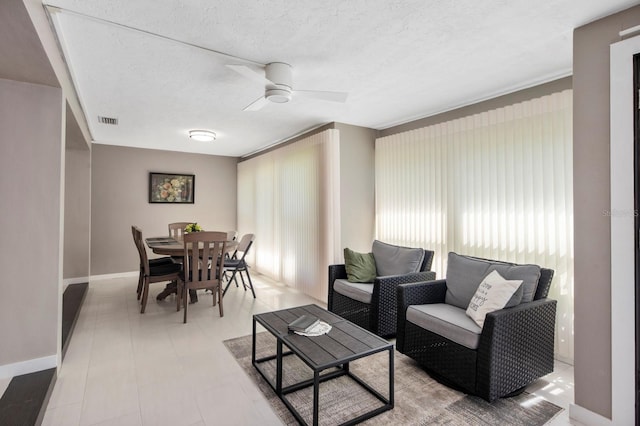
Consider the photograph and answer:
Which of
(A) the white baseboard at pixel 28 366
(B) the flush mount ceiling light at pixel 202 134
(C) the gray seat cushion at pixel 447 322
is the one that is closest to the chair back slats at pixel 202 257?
(A) the white baseboard at pixel 28 366

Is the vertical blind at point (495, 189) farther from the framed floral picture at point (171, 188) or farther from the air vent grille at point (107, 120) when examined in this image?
the framed floral picture at point (171, 188)

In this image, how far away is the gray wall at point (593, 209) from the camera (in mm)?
1863

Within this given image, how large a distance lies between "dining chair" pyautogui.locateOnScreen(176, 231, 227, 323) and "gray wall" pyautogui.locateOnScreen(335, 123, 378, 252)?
62.0 inches

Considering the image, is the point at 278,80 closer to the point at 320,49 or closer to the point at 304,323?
the point at 320,49

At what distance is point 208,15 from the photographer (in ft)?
6.25

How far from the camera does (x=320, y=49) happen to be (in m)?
2.32

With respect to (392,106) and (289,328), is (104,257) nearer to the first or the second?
(289,328)

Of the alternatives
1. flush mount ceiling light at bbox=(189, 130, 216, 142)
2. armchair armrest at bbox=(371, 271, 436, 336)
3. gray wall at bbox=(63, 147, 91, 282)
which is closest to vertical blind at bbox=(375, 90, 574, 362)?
armchair armrest at bbox=(371, 271, 436, 336)

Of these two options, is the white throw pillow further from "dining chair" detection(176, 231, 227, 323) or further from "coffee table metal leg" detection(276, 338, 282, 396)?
"dining chair" detection(176, 231, 227, 323)

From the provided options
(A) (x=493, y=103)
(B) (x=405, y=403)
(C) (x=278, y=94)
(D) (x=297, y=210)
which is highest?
(A) (x=493, y=103)

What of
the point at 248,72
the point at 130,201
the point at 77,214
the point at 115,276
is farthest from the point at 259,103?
the point at 115,276

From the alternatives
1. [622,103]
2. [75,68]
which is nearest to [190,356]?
[75,68]

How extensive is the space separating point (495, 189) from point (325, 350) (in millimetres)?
2316

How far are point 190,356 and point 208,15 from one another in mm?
2632
